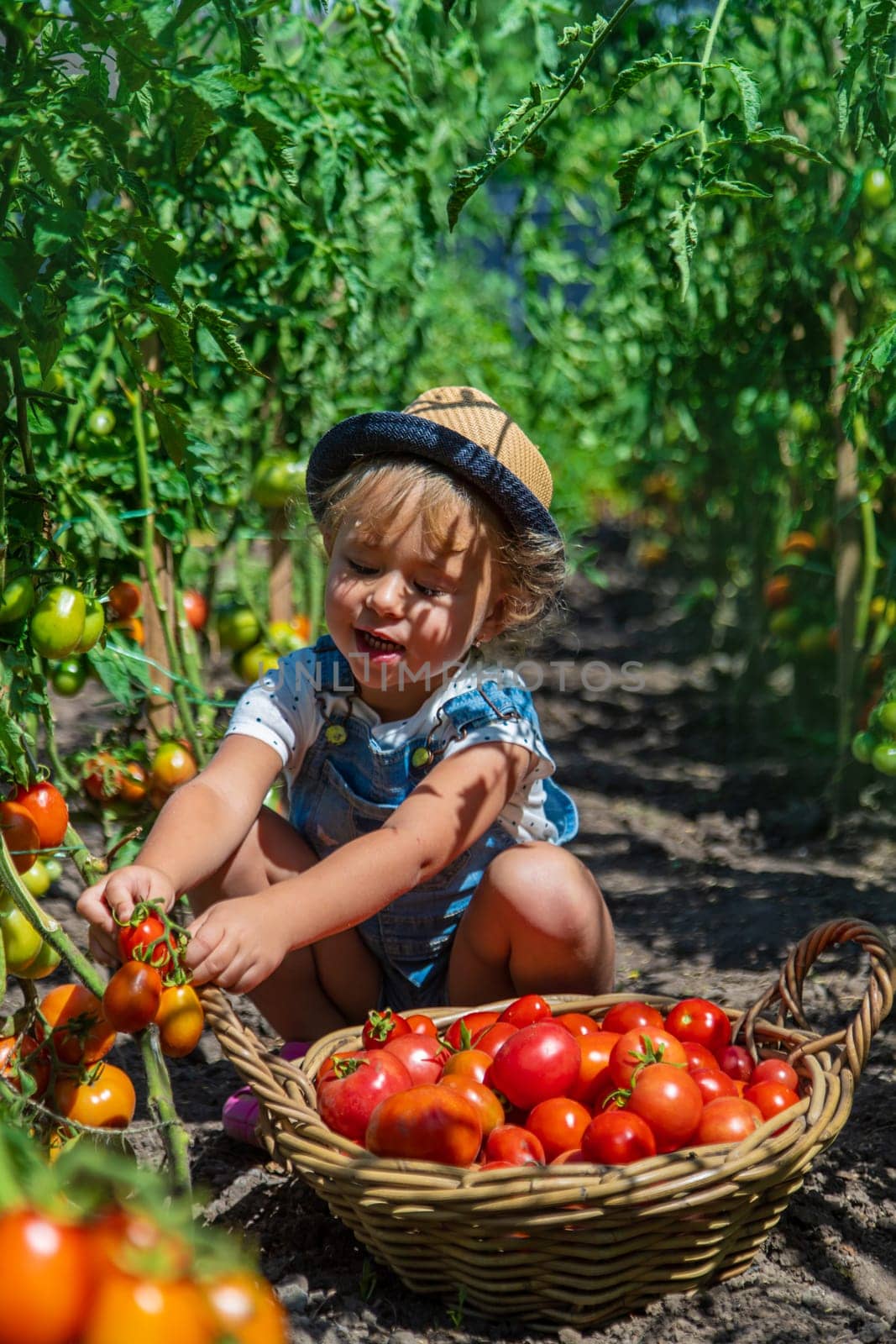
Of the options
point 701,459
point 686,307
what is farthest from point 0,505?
point 701,459

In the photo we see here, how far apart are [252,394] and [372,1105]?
1641 mm

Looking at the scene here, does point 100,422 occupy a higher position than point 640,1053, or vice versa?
point 100,422

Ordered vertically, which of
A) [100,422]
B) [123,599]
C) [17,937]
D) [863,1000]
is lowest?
[863,1000]

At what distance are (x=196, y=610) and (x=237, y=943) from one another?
1271 millimetres

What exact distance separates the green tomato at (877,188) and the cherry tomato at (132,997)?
178 cm

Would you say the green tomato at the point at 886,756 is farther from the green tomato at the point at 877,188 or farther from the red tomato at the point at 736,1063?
the green tomato at the point at 877,188

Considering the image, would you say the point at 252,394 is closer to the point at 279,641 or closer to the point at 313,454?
the point at 279,641

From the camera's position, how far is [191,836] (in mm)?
1410

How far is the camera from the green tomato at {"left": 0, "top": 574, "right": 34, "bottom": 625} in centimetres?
126

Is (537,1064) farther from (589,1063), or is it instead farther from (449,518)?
(449,518)

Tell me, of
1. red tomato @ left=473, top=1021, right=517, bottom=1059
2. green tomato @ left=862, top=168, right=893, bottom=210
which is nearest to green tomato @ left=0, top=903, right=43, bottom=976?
red tomato @ left=473, top=1021, right=517, bottom=1059

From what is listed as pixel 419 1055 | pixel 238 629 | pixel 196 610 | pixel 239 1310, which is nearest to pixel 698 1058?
pixel 419 1055

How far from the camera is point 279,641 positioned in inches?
91.0

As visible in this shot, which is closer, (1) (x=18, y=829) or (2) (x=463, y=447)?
(1) (x=18, y=829)
